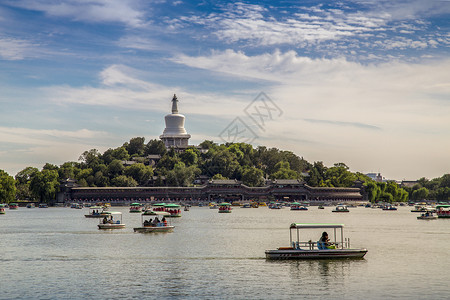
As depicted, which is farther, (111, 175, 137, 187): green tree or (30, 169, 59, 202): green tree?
(111, 175, 137, 187): green tree

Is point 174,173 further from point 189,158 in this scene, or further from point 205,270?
point 205,270

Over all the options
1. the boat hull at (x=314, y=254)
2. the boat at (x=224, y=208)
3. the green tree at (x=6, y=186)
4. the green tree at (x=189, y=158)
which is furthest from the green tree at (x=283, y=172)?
the boat hull at (x=314, y=254)

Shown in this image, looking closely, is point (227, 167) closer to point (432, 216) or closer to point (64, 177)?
point (64, 177)

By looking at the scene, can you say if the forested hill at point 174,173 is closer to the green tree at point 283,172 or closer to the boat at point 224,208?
the green tree at point 283,172

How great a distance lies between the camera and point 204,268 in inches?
1513

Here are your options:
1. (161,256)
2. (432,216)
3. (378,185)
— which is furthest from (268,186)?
(161,256)

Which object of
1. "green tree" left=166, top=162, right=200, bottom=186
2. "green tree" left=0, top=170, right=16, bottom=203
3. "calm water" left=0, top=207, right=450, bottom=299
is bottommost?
"calm water" left=0, top=207, right=450, bottom=299

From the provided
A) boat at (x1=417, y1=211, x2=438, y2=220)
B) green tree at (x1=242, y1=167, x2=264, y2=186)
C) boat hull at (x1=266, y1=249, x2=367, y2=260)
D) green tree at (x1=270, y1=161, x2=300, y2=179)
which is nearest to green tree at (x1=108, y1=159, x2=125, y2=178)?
green tree at (x1=242, y1=167, x2=264, y2=186)

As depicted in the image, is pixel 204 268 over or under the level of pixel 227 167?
under

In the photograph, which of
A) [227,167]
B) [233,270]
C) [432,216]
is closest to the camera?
[233,270]

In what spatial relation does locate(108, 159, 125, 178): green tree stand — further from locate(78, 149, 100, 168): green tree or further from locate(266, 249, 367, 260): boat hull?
locate(266, 249, 367, 260): boat hull

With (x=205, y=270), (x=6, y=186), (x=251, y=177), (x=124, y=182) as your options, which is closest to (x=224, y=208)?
(x=6, y=186)

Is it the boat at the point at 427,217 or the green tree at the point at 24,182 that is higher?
the green tree at the point at 24,182

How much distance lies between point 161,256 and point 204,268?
6140 mm
